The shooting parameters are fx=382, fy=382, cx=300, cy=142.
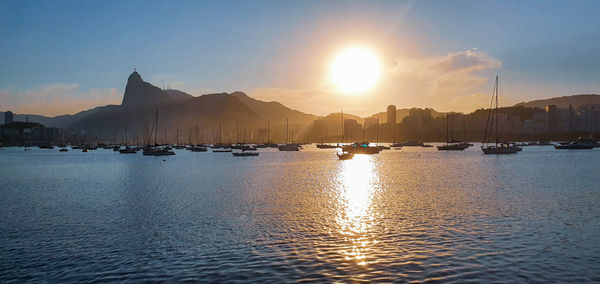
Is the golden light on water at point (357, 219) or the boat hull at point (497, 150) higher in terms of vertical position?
the boat hull at point (497, 150)

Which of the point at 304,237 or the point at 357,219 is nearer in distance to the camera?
the point at 304,237

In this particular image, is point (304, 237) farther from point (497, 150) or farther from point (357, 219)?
point (497, 150)

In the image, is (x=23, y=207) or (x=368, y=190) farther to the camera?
(x=368, y=190)

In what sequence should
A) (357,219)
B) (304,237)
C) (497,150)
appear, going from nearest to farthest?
1. (304,237)
2. (357,219)
3. (497,150)

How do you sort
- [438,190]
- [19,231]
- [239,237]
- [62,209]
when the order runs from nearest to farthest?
[239,237]
[19,231]
[62,209]
[438,190]

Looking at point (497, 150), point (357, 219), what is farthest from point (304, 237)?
point (497, 150)

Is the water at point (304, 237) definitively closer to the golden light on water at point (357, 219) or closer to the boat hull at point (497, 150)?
the golden light on water at point (357, 219)

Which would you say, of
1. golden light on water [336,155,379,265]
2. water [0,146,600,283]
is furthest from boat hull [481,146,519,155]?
golden light on water [336,155,379,265]

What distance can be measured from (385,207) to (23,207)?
29.6 meters

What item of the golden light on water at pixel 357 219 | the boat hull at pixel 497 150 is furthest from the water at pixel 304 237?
the boat hull at pixel 497 150

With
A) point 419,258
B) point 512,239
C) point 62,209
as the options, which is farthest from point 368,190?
point 62,209

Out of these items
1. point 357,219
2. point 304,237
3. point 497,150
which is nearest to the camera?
point 304,237

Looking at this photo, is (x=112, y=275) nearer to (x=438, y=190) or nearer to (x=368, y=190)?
(x=368, y=190)

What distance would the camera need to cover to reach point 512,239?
19516 millimetres
